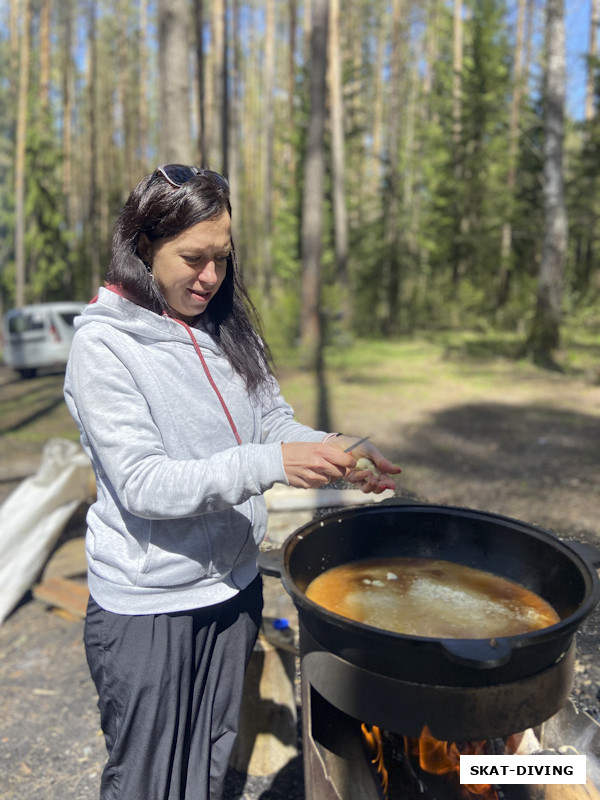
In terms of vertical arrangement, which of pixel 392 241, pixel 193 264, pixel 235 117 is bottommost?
pixel 193 264

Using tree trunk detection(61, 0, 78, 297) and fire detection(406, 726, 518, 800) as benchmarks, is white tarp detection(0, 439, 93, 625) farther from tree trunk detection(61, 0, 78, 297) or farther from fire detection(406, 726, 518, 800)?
tree trunk detection(61, 0, 78, 297)

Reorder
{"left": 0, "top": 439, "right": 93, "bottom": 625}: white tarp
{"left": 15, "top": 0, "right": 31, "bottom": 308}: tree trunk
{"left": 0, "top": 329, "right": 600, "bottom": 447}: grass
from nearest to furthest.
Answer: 1. {"left": 0, "top": 439, "right": 93, "bottom": 625}: white tarp
2. {"left": 0, "top": 329, "right": 600, "bottom": 447}: grass
3. {"left": 15, "top": 0, "right": 31, "bottom": 308}: tree trunk

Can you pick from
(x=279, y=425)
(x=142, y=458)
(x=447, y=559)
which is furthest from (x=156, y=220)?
(x=447, y=559)

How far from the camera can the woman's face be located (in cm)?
176

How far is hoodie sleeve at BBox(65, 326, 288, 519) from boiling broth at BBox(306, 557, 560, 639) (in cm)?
55

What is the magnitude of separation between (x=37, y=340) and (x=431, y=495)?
38.6ft

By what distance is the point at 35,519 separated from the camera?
15.1 feet

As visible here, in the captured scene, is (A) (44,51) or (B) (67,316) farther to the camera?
(A) (44,51)

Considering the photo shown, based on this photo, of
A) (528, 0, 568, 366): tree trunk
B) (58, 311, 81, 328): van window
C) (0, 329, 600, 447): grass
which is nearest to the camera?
(0, 329, 600, 447): grass

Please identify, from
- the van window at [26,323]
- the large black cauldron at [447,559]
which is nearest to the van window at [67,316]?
the van window at [26,323]

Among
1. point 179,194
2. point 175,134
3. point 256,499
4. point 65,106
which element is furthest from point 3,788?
point 65,106

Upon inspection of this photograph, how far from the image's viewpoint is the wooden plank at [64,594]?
436 cm

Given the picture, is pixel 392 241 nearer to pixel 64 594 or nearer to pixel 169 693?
pixel 64 594

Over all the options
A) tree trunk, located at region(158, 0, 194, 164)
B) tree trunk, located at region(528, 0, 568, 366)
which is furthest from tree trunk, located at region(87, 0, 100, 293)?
tree trunk, located at region(158, 0, 194, 164)
